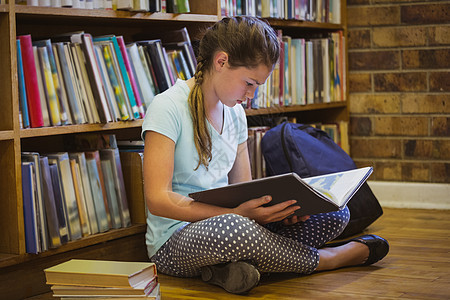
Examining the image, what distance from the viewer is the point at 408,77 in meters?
2.96

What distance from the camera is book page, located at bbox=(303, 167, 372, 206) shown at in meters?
1.72

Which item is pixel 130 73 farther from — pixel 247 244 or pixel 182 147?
pixel 247 244

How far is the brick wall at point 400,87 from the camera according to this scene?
2.90 meters

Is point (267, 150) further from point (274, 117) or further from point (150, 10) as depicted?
point (150, 10)

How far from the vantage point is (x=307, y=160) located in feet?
7.88

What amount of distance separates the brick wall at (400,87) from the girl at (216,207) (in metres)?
1.10

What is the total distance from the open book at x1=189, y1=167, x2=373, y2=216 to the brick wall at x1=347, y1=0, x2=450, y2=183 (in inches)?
47.8

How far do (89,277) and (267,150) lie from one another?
3.51ft


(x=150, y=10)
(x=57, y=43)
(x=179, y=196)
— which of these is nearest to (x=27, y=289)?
(x=179, y=196)

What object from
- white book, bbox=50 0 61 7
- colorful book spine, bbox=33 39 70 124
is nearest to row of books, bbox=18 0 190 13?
white book, bbox=50 0 61 7

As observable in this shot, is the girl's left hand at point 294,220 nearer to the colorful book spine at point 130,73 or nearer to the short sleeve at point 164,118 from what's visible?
the short sleeve at point 164,118

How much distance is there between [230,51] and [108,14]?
Result: 406 mm

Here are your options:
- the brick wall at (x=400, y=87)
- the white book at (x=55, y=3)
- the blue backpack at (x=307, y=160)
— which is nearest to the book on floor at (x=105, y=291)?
the white book at (x=55, y=3)

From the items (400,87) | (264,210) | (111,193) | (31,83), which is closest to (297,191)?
(264,210)
